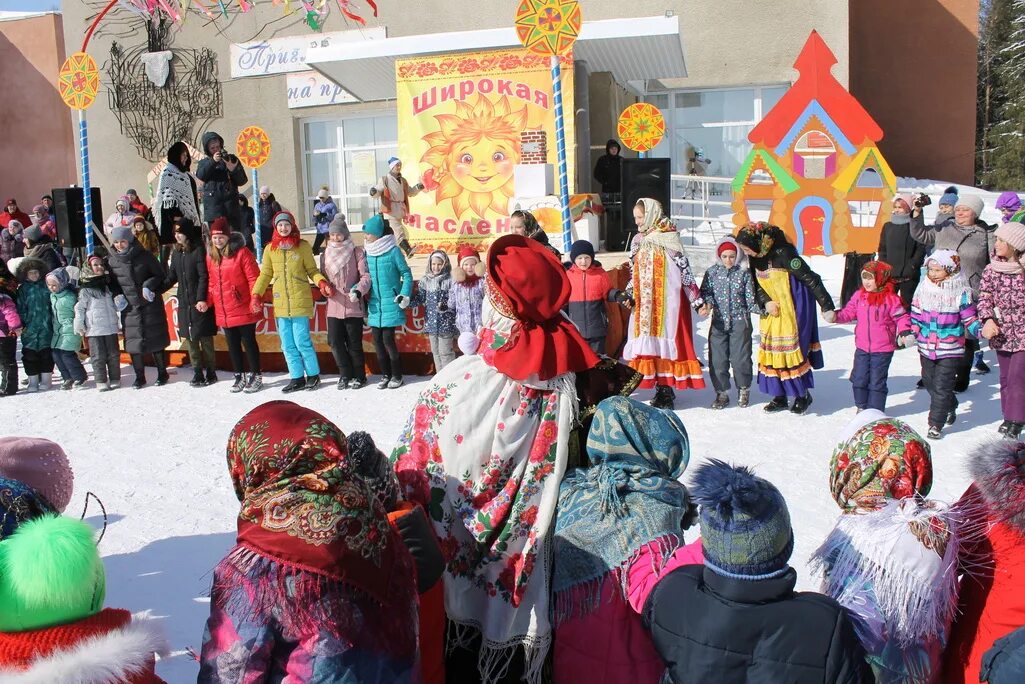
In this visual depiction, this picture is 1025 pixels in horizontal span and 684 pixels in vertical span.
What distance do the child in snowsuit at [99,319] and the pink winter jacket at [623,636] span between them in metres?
7.32

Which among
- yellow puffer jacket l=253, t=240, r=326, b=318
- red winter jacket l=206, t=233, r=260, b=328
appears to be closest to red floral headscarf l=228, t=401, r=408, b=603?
yellow puffer jacket l=253, t=240, r=326, b=318

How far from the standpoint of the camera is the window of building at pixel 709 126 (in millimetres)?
17141

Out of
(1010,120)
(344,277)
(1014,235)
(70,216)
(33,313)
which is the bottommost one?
(33,313)

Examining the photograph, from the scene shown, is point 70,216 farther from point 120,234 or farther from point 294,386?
point 294,386

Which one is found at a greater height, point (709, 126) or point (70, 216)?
point (709, 126)

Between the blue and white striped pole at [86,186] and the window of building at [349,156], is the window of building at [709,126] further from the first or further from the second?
the blue and white striped pole at [86,186]

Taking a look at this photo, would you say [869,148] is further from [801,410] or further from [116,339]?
[116,339]

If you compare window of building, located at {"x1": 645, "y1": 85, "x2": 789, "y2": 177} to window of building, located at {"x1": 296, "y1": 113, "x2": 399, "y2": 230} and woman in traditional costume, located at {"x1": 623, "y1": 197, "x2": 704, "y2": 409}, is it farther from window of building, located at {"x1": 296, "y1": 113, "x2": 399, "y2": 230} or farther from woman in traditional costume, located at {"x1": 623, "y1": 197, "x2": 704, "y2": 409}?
woman in traditional costume, located at {"x1": 623, "y1": 197, "x2": 704, "y2": 409}

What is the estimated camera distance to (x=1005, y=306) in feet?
18.5

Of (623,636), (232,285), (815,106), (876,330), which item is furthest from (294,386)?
(815,106)

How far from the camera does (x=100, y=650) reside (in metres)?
1.64

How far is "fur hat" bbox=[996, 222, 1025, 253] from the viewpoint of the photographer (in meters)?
5.60

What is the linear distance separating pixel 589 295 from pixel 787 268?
1566 mm

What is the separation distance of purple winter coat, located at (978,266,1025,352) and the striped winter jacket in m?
0.10
